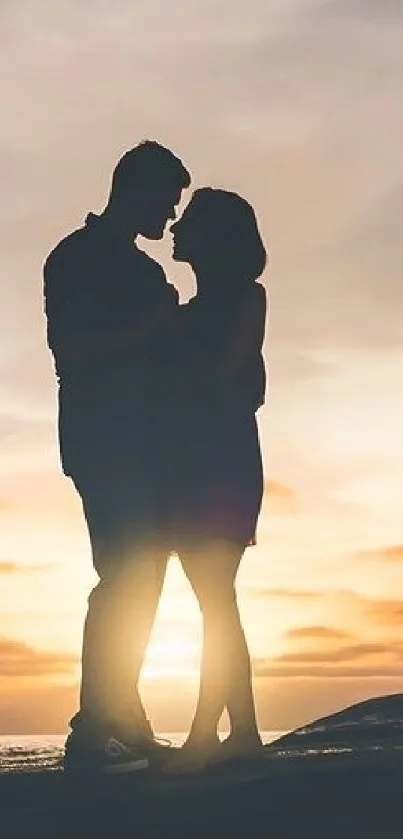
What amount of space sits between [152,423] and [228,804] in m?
2.08

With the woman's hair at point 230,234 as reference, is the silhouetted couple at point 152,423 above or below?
below

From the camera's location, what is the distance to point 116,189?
23.9ft

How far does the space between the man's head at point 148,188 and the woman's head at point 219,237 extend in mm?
118

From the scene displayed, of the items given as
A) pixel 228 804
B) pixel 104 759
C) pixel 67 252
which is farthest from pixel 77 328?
pixel 228 804

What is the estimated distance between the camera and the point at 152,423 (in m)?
7.20

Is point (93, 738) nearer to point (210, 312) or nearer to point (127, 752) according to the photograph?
point (127, 752)

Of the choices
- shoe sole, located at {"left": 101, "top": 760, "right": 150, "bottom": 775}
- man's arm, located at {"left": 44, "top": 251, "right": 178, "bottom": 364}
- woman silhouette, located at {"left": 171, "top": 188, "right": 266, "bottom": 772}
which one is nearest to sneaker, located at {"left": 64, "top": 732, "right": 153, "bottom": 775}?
shoe sole, located at {"left": 101, "top": 760, "right": 150, "bottom": 775}

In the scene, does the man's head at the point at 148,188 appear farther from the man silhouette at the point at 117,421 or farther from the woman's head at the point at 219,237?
the woman's head at the point at 219,237

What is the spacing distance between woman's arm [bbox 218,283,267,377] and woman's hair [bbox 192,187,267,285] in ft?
0.41

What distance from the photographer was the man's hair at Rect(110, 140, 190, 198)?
719cm

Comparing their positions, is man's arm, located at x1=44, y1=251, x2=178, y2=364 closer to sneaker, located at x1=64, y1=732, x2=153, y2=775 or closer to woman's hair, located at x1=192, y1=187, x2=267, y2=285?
woman's hair, located at x1=192, y1=187, x2=267, y2=285

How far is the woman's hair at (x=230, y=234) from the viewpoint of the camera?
23.7 ft

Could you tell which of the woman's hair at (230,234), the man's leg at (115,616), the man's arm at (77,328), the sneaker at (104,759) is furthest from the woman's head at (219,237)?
the sneaker at (104,759)

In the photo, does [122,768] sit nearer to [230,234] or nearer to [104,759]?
[104,759]
